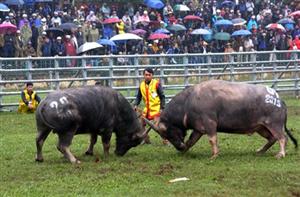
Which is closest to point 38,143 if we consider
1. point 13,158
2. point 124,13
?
point 13,158

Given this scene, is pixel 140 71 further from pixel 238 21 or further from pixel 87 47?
pixel 238 21

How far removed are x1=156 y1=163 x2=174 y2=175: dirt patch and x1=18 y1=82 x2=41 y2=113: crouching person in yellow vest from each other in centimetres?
788

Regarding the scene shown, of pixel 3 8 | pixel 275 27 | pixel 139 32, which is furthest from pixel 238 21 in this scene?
pixel 3 8

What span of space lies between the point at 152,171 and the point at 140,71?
35.5 ft

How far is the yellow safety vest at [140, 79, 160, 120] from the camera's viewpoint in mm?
14227

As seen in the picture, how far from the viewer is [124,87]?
20.7 metres

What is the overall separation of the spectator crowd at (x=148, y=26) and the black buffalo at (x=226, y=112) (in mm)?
12613

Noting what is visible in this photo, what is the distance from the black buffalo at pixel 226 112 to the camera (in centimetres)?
1249

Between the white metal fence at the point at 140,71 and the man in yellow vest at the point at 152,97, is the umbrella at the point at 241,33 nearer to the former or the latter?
the white metal fence at the point at 140,71

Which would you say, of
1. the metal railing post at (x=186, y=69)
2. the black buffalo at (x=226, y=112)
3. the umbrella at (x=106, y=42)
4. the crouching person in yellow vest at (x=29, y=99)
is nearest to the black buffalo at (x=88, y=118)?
the black buffalo at (x=226, y=112)

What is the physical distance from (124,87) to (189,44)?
10763 mm

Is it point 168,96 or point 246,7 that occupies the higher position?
point 246,7

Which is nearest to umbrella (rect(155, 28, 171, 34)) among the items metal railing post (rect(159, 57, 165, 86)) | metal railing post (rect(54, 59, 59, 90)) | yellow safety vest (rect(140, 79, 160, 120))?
metal railing post (rect(159, 57, 165, 86))

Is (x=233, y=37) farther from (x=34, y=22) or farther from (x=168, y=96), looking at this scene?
(x=168, y=96)
